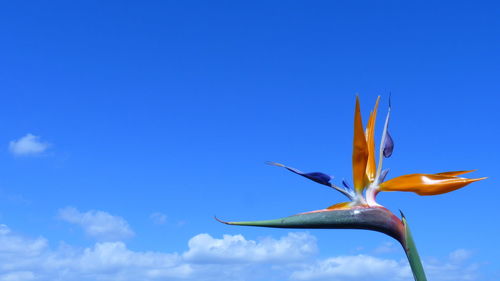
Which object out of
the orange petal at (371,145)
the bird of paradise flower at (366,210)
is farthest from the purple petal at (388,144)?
the bird of paradise flower at (366,210)

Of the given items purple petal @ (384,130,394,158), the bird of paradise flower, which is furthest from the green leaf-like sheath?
purple petal @ (384,130,394,158)

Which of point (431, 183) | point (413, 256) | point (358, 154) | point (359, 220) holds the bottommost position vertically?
point (413, 256)

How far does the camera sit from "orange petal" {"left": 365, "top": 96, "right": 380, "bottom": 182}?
2350 mm

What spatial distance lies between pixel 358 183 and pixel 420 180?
25 cm

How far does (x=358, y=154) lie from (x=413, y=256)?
45 cm

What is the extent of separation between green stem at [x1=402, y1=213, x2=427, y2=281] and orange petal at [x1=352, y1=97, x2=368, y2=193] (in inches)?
9.1

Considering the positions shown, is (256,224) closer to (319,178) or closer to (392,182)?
(319,178)

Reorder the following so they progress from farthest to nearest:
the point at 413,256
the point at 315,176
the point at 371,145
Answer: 1. the point at 371,145
2. the point at 315,176
3. the point at 413,256

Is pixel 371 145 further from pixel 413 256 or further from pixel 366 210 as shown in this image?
pixel 413 256

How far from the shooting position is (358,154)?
2.21 meters

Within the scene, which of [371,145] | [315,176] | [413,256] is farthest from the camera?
[371,145]

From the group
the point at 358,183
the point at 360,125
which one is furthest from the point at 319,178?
the point at 360,125

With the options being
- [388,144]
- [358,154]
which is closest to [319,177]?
[358,154]

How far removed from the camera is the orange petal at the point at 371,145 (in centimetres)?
235
